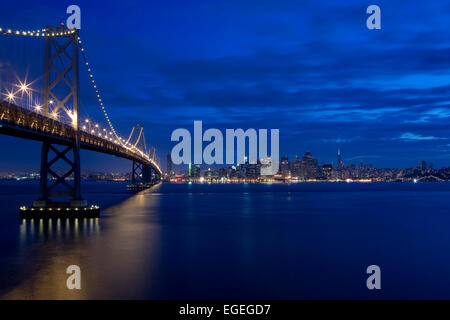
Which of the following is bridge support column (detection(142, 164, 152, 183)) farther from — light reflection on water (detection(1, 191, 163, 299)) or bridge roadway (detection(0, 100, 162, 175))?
light reflection on water (detection(1, 191, 163, 299))

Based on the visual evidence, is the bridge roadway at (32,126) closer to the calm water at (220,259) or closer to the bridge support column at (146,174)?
the calm water at (220,259)

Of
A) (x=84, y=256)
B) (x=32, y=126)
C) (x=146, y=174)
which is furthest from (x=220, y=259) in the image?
(x=146, y=174)

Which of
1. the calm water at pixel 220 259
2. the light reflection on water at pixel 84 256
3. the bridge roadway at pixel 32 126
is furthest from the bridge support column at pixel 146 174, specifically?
the light reflection on water at pixel 84 256

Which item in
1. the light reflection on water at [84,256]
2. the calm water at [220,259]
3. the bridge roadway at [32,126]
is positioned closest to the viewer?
the light reflection on water at [84,256]

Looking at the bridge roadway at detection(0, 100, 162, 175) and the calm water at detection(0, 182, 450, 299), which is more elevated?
the bridge roadway at detection(0, 100, 162, 175)

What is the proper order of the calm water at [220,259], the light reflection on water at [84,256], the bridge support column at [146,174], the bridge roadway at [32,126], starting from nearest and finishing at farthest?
the light reflection on water at [84,256]
the calm water at [220,259]
the bridge roadway at [32,126]
the bridge support column at [146,174]

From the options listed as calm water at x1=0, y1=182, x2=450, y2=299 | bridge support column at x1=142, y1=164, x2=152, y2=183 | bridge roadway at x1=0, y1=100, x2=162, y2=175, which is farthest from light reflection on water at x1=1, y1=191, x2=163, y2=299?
bridge support column at x1=142, y1=164, x2=152, y2=183

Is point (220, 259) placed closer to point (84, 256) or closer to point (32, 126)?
point (84, 256)

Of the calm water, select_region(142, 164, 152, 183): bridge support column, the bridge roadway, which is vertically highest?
the bridge roadway

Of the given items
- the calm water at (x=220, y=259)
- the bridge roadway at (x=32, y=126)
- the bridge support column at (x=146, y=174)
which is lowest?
the calm water at (x=220, y=259)

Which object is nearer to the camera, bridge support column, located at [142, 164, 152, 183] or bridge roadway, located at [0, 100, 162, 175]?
bridge roadway, located at [0, 100, 162, 175]

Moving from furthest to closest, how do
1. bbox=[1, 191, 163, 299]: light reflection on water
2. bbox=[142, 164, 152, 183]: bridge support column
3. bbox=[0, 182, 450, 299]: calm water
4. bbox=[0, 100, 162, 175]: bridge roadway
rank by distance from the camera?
bbox=[142, 164, 152, 183]: bridge support column
bbox=[0, 100, 162, 175]: bridge roadway
bbox=[0, 182, 450, 299]: calm water
bbox=[1, 191, 163, 299]: light reflection on water

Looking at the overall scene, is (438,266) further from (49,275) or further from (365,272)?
(49,275)
